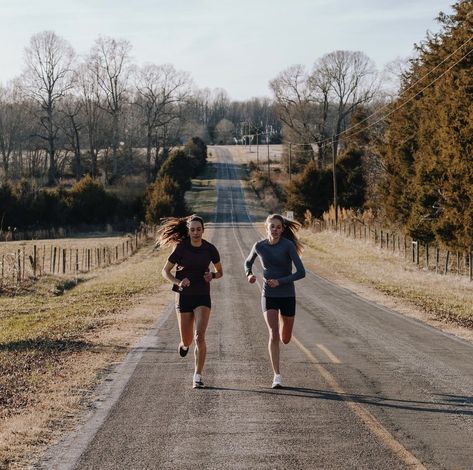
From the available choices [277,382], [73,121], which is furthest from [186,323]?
[73,121]

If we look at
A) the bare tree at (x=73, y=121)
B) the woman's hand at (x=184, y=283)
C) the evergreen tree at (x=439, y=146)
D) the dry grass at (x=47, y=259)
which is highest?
the bare tree at (x=73, y=121)

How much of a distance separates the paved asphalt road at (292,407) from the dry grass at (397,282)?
155 inches

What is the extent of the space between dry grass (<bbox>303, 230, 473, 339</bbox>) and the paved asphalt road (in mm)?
3937

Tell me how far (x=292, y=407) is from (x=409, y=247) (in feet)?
123

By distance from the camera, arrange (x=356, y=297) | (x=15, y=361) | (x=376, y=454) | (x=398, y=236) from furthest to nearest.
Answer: (x=398, y=236)
(x=356, y=297)
(x=15, y=361)
(x=376, y=454)

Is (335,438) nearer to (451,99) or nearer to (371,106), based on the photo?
(451,99)

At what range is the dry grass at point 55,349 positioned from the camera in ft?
24.8

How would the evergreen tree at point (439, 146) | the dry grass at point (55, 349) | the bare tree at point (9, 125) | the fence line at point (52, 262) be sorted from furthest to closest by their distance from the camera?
1. the bare tree at point (9, 125)
2. the evergreen tree at point (439, 146)
3. the fence line at point (52, 262)
4. the dry grass at point (55, 349)

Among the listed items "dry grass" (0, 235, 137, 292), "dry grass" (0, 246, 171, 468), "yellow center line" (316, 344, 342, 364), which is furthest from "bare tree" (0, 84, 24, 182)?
"yellow center line" (316, 344, 342, 364)

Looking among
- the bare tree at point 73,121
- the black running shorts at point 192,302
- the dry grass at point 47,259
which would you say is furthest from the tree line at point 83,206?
the black running shorts at point 192,302

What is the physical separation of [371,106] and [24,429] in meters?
91.1

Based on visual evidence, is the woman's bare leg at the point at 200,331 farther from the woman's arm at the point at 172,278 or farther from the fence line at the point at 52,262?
the fence line at the point at 52,262

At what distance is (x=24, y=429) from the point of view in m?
7.34

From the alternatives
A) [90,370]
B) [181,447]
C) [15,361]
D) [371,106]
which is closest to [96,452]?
[181,447]
